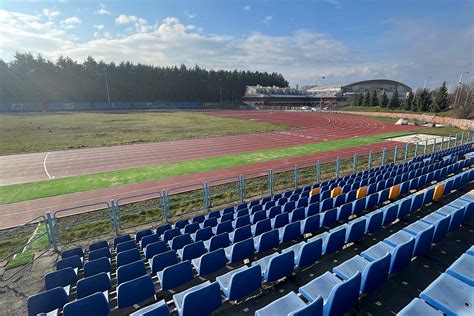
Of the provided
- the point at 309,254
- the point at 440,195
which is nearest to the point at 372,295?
the point at 309,254

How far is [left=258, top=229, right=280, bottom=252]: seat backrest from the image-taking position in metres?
5.82

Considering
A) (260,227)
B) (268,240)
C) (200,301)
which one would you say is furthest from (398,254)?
(200,301)

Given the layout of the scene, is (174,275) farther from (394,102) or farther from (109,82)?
(109,82)

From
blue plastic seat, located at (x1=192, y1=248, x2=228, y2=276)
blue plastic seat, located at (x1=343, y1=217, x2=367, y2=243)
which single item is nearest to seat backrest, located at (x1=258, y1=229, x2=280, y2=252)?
blue plastic seat, located at (x1=192, y1=248, x2=228, y2=276)

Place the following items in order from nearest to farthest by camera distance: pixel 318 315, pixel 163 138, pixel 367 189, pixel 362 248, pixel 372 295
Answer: pixel 318 315, pixel 372 295, pixel 362 248, pixel 367 189, pixel 163 138

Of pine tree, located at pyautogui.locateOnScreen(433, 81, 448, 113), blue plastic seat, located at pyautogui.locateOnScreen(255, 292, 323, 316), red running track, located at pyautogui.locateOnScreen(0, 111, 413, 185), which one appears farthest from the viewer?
pine tree, located at pyautogui.locateOnScreen(433, 81, 448, 113)

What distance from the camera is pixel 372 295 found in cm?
452

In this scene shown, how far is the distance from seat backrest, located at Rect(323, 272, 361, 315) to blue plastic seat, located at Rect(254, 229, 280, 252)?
2.32 metres

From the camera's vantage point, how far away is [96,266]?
17.5ft

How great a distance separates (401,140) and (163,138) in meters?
26.4

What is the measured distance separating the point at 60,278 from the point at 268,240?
4375 millimetres

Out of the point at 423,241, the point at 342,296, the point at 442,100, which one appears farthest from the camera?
the point at 442,100

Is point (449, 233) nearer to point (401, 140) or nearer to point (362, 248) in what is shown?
point (362, 248)

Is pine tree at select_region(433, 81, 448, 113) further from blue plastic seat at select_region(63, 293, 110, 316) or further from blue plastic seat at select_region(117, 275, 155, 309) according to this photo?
blue plastic seat at select_region(63, 293, 110, 316)
